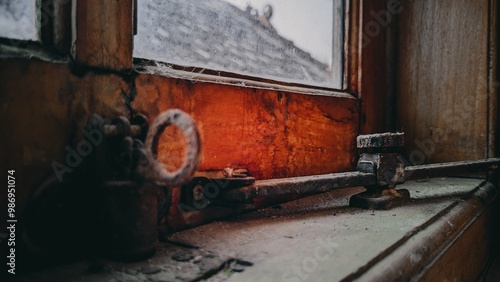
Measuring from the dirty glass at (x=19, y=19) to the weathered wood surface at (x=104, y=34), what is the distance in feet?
0.34

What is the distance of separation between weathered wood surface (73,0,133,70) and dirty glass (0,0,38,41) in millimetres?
104

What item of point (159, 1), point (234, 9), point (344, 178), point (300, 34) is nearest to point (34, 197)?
point (159, 1)

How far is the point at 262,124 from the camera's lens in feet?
4.26

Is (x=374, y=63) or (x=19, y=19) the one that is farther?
(x=374, y=63)

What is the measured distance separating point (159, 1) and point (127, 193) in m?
0.76

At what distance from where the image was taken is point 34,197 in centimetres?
72

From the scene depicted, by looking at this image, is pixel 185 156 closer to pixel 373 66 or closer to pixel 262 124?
pixel 262 124

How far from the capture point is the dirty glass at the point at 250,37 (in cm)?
113

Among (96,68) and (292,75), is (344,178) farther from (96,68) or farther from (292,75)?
(96,68)

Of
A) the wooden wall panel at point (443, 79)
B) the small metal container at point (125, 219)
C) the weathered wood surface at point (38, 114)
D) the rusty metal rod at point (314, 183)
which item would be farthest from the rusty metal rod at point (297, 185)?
the wooden wall panel at point (443, 79)

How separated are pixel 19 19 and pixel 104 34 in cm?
19

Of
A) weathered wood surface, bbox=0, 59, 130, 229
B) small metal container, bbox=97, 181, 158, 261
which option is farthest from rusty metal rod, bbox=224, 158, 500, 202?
weathered wood surface, bbox=0, 59, 130, 229

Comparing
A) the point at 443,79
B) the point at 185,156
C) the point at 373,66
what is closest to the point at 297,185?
the point at 185,156

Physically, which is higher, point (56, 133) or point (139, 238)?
point (56, 133)
